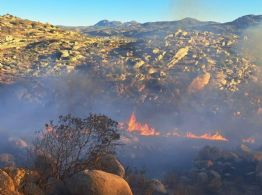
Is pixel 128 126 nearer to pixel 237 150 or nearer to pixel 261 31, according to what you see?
pixel 237 150

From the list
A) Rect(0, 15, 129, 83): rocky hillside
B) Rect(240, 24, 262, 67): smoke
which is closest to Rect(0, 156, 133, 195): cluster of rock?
Rect(0, 15, 129, 83): rocky hillside

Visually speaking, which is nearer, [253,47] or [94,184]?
[94,184]

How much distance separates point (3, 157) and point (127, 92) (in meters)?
27.8

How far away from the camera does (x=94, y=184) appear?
18953 mm

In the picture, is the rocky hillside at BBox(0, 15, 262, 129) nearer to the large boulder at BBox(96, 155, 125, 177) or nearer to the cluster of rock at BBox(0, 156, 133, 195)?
the large boulder at BBox(96, 155, 125, 177)

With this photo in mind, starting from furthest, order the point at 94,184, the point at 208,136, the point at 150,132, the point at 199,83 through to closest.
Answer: the point at 199,83, the point at 208,136, the point at 150,132, the point at 94,184

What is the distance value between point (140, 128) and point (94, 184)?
123ft

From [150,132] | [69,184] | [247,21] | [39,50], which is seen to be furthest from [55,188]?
[247,21]

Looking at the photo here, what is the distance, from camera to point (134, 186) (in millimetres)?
28656

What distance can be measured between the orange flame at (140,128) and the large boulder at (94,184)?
35429 mm

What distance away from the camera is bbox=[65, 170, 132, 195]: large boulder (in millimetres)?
18922

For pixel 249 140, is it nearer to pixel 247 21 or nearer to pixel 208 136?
pixel 208 136

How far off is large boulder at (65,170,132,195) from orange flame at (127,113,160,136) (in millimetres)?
35429

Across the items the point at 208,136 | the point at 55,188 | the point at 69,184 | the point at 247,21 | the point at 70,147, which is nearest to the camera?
the point at 69,184
